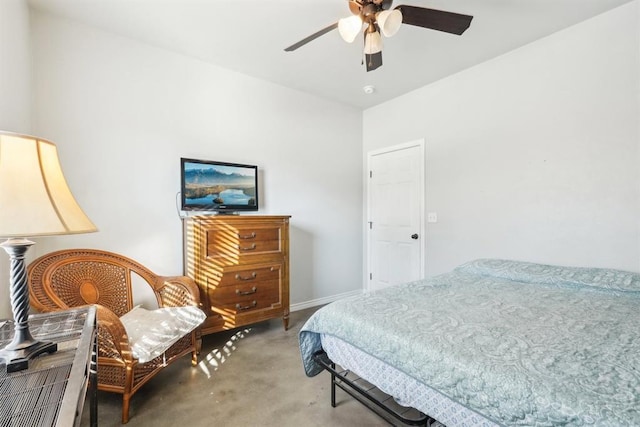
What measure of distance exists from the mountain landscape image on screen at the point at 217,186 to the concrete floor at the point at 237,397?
1.38m

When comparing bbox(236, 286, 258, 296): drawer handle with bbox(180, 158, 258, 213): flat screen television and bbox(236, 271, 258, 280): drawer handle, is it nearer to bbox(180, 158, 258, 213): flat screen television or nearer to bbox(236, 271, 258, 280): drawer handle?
bbox(236, 271, 258, 280): drawer handle

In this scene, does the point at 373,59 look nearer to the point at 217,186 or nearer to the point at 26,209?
the point at 217,186

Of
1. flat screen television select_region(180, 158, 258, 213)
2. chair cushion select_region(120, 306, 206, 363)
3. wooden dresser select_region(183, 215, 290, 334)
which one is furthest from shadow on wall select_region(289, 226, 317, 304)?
chair cushion select_region(120, 306, 206, 363)

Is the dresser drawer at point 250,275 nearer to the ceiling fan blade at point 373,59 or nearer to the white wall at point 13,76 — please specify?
the white wall at point 13,76

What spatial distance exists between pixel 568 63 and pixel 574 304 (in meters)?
2.02

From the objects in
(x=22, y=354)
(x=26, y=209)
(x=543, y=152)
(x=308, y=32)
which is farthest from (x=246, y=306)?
(x=543, y=152)

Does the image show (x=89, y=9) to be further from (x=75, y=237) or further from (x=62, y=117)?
(x=75, y=237)

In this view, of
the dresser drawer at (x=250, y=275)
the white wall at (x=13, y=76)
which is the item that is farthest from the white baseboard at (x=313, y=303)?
the white wall at (x=13, y=76)

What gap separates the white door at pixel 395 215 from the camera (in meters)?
3.58

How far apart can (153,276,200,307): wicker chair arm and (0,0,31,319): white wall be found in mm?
847

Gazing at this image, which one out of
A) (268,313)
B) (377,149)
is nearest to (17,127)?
(268,313)

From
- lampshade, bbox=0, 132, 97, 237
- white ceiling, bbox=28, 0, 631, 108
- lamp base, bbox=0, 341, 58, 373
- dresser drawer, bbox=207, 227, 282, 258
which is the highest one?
white ceiling, bbox=28, 0, 631, 108

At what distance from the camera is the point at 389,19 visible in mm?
1649

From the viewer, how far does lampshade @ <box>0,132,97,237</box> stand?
2.84 feet
